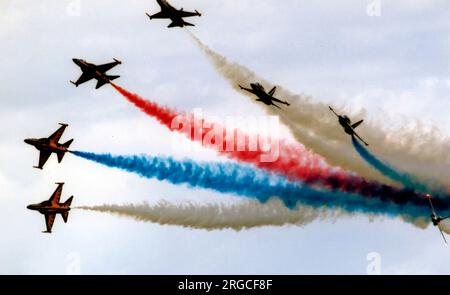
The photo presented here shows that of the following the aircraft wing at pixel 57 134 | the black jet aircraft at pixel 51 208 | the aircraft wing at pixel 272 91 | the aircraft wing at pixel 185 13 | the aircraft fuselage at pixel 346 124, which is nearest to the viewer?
the aircraft wing at pixel 185 13

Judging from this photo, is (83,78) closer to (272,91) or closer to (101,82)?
(101,82)

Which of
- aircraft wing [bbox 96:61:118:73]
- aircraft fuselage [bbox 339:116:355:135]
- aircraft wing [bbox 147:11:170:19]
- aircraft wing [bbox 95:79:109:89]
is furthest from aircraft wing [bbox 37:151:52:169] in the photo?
aircraft fuselage [bbox 339:116:355:135]

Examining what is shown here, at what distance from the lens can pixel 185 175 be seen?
127188 millimetres

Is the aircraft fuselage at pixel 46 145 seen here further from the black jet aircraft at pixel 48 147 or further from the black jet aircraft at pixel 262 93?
the black jet aircraft at pixel 262 93

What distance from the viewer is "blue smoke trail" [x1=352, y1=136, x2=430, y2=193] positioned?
131 meters

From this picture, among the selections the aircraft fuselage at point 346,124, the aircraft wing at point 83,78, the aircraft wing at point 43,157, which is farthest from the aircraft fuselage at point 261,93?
the aircraft wing at point 43,157

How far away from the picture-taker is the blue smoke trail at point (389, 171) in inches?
5143

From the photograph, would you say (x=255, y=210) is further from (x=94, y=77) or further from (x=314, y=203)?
(x=94, y=77)

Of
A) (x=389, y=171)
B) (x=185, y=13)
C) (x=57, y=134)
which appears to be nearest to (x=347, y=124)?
(x=389, y=171)

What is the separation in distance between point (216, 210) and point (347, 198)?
14.4 meters

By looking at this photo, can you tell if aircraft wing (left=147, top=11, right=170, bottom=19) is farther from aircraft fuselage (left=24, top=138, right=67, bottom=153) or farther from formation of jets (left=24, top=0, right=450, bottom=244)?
aircraft fuselage (left=24, top=138, right=67, bottom=153)

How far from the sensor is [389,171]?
13138 cm
